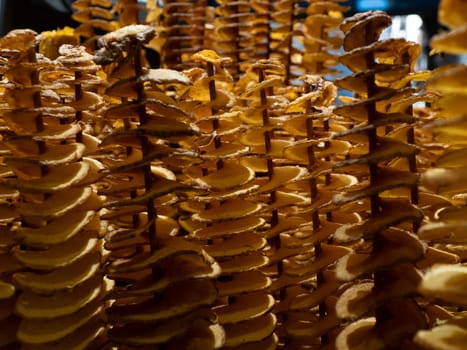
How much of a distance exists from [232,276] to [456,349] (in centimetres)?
21

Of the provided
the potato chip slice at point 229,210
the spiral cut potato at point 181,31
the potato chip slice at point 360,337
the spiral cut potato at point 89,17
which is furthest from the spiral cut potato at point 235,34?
the potato chip slice at point 360,337

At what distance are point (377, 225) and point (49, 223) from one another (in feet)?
0.75

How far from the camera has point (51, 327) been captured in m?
0.44

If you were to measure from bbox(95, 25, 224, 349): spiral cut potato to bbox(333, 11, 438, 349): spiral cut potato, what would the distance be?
10 centimetres

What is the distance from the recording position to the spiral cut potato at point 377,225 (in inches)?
15.3

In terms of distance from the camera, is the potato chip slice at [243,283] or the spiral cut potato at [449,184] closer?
the spiral cut potato at [449,184]

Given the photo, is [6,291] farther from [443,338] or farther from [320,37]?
[320,37]

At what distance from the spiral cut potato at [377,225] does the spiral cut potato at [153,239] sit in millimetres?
98

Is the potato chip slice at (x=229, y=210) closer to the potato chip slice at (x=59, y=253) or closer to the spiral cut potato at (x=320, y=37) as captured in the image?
the potato chip slice at (x=59, y=253)

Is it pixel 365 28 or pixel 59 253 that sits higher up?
pixel 365 28

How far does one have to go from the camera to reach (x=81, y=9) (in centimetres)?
87

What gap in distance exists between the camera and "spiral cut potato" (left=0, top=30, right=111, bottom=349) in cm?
43

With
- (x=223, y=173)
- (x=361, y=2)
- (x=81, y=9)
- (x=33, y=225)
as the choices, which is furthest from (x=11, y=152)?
(x=361, y=2)

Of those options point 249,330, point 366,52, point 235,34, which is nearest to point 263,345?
point 249,330
